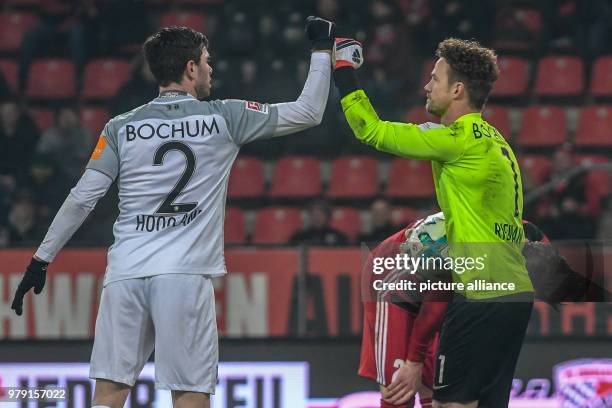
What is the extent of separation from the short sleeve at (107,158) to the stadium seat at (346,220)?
591cm

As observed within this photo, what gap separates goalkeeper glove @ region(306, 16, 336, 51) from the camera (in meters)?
4.79

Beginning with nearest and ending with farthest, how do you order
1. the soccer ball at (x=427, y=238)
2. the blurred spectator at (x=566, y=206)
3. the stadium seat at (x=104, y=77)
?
the soccer ball at (x=427, y=238)
the blurred spectator at (x=566, y=206)
the stadium seat at (x=104, y=77)

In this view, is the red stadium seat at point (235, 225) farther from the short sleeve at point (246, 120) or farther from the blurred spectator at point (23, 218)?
the short sleeve at point (246, 120)

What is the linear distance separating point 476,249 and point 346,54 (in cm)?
100

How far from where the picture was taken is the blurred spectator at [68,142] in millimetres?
10672

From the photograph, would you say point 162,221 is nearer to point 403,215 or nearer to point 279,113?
point 279,113

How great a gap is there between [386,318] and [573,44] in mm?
7942

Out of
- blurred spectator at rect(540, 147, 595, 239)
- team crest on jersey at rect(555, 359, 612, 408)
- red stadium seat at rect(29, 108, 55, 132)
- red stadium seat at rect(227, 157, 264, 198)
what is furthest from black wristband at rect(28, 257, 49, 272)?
red stadium seat at rect(29, 108, 55, 132)

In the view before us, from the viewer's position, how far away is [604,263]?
22.6 ft

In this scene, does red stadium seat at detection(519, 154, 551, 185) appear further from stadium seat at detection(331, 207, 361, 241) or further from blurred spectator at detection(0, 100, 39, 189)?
blurred spectator at detection(0, 100, 39, 189)

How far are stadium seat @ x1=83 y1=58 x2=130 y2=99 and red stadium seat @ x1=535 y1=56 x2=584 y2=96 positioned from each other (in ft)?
14.1

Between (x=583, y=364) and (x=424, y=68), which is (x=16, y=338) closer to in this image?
(x=583, y=364)

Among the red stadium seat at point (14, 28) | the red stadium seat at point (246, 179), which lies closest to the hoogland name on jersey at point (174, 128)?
the red stadium seat at point (246, 179)

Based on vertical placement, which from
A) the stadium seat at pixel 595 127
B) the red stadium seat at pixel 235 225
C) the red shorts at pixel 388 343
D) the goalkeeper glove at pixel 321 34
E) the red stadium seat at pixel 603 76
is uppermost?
the red stadium seat at pixel 603 76
